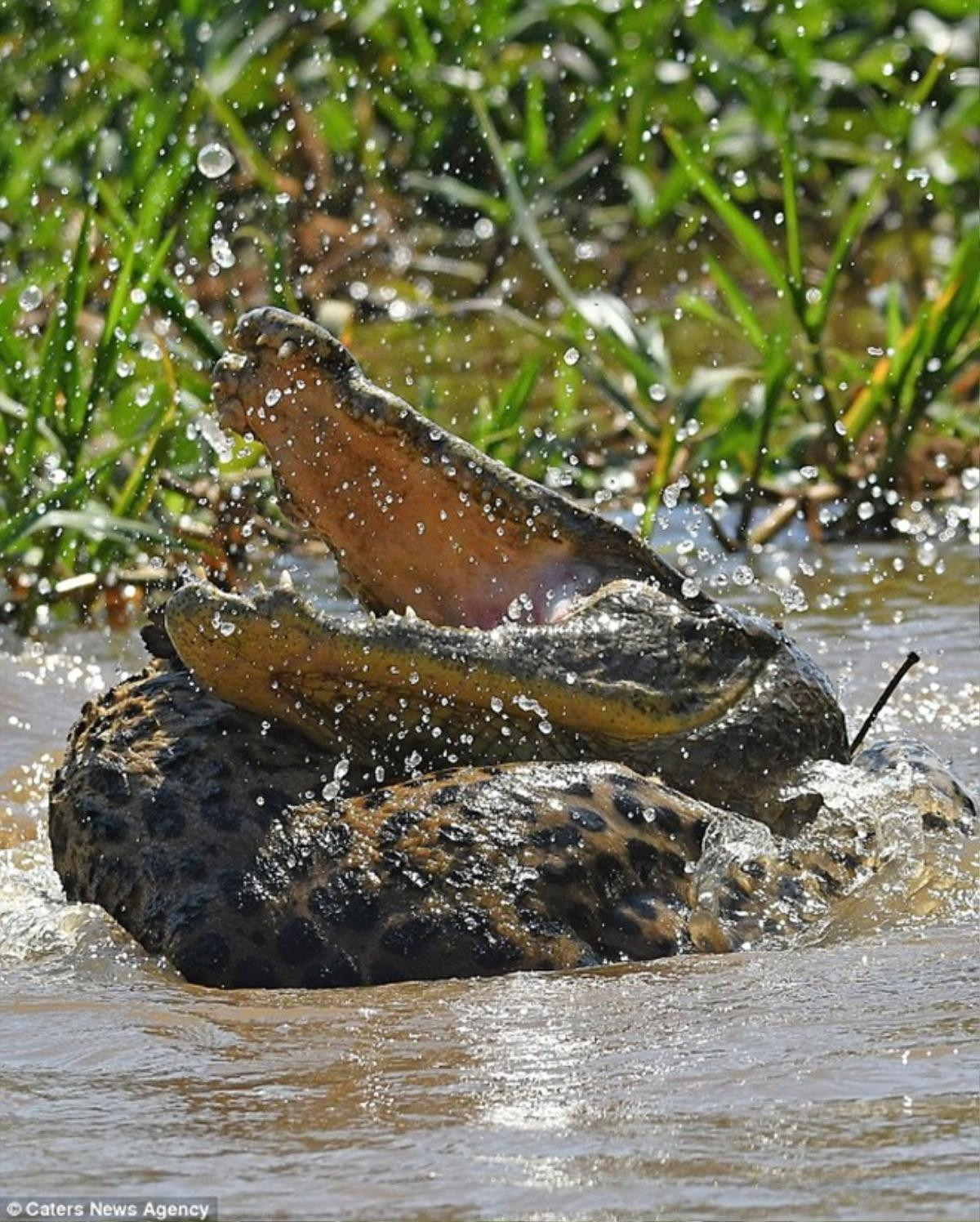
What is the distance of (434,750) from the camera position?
3.71 metres

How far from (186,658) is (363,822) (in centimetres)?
35

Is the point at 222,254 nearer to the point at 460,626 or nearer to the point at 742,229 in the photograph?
the point at 742,229

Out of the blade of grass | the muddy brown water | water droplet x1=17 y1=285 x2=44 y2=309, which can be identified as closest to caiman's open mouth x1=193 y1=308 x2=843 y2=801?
the muddy brown water

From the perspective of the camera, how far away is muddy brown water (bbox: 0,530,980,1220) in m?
2.36

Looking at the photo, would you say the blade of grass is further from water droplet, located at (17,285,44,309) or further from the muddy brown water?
the muddy brown water

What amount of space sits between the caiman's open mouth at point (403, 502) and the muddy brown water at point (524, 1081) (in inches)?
28.5

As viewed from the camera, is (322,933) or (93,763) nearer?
(322,933)

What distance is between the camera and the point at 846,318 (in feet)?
26.8

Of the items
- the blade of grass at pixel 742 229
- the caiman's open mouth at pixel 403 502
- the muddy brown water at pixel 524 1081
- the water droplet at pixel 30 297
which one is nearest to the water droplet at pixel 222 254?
the water droplet at pixel 30 297

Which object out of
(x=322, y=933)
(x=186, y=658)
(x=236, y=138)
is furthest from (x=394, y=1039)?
(x=236, y=138)

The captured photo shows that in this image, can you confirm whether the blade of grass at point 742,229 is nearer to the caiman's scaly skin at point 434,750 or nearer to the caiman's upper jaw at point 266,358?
the caiman's scaly skin at point 434,750

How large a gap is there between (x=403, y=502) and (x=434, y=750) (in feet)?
1.36

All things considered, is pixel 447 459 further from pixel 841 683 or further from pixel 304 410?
pixel 841 683

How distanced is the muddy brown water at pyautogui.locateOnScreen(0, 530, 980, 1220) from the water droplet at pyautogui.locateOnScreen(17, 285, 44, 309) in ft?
8.58
